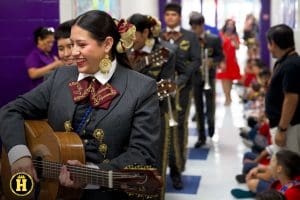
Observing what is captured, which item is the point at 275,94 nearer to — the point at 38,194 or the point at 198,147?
the point at 38,194

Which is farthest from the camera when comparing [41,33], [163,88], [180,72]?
[180,72]

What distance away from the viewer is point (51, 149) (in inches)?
85.7

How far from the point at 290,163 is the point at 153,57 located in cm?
124

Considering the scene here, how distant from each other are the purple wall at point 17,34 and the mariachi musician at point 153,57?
1127 millimetres

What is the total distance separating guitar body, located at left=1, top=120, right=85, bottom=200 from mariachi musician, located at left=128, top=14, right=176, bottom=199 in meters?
1.43

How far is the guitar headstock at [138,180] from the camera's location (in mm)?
1978

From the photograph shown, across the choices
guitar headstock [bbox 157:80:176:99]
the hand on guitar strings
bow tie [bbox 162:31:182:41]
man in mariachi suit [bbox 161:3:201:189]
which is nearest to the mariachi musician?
guitar headstock [bbox 157:80:176:99]

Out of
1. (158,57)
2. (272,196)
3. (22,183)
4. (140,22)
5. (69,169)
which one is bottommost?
(272,196)

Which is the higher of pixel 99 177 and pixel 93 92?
pixel 93 92

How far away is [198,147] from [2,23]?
3047 mm

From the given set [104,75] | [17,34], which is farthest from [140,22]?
[104,75]

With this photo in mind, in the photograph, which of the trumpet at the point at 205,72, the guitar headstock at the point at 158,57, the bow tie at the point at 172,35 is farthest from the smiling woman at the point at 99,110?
the trumpet at the point at 205,72

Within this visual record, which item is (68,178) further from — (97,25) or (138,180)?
(97,25)

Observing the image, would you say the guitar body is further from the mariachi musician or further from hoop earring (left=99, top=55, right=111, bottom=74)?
the mariachi musician
